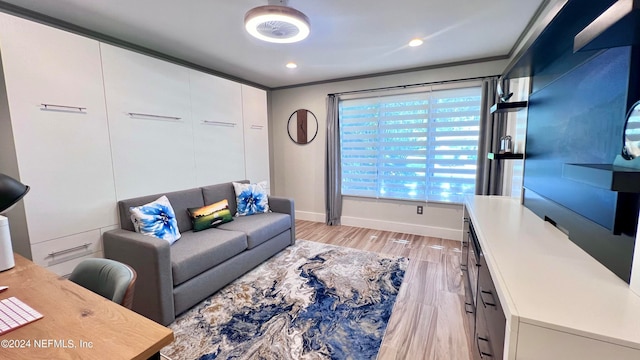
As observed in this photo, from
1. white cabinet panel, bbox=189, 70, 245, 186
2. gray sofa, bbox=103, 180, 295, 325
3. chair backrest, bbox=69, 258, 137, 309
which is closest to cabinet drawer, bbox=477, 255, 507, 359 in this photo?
chair backrest, bbox=69, 258, 137, 309

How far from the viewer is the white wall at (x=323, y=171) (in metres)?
3.58

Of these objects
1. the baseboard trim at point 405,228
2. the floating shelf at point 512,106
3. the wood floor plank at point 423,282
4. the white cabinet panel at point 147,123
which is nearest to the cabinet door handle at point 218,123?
the white cabinet panel at point 147,123

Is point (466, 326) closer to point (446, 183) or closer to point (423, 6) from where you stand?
point (446, 183)

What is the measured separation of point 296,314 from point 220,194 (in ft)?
5.81

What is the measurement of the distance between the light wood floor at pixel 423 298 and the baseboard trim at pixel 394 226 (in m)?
0.11

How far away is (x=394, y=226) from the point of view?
399 cm

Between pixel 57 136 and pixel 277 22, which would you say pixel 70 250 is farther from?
pixel 277 22

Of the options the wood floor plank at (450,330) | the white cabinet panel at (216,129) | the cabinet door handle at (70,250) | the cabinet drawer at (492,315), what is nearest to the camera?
the cabinet drawer at (492,315)

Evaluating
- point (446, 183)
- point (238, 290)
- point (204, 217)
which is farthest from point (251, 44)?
point (446, 183)

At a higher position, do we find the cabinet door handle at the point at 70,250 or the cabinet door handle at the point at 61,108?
the cabinet door handle at the point at 61,108

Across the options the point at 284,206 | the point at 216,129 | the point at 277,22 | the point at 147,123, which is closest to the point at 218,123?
the point at 216,129

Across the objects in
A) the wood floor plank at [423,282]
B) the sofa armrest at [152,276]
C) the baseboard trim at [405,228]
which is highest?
the sofa armrest at [152,276]

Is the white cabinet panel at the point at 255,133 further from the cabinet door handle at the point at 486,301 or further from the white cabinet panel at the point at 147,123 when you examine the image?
the cabinet door handle at the point at 486,301

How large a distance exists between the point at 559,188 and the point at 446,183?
7.08ft
